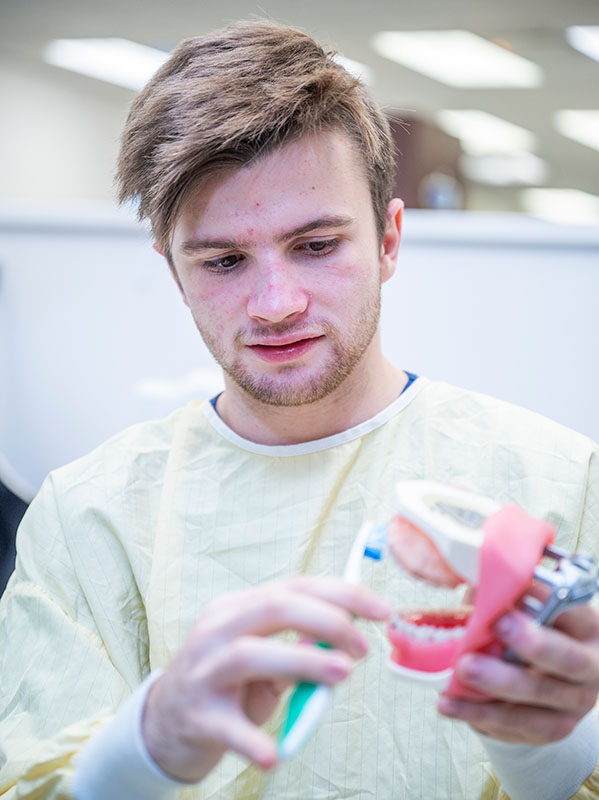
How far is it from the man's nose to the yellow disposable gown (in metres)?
0.20

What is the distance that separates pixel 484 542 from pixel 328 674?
14 centimetres

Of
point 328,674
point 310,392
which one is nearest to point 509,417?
point 310,392

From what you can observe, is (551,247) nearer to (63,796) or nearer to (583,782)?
(583,782)

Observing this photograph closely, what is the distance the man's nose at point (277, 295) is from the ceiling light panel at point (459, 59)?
128 inches

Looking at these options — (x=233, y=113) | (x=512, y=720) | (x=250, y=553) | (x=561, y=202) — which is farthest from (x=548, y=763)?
(x=561, y=202)

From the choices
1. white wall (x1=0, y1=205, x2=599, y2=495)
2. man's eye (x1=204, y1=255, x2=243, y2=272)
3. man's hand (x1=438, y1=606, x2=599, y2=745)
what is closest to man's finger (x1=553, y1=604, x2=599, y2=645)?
man's hand (x1=438, y1=606, x2=599, y2=745)

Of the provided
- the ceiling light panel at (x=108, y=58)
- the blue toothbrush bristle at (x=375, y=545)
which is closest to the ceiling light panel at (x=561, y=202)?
the ceiling light panel at (x=108, y=58)

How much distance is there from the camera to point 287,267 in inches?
39.4

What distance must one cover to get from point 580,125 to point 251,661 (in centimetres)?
→ 515

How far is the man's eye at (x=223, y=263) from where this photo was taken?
104 cm

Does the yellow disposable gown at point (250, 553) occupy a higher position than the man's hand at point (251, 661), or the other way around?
the man's hand at point (251, 661)

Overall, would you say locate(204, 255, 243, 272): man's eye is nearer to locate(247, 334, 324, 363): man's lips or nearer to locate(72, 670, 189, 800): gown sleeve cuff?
locate(247, 334, 324, 363): man's lips

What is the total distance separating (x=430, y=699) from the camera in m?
0.96

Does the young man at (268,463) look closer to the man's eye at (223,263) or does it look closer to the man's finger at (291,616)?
the man's eye at (223,263)
